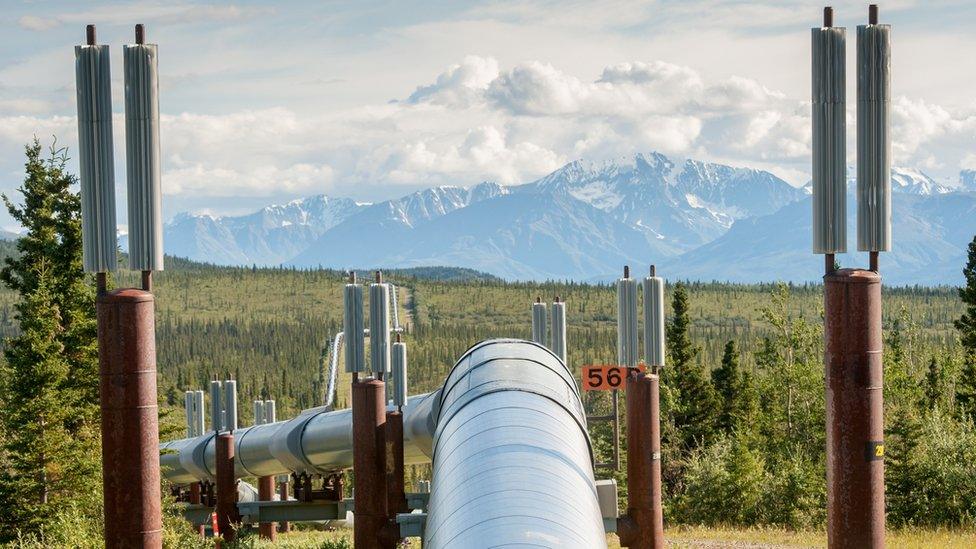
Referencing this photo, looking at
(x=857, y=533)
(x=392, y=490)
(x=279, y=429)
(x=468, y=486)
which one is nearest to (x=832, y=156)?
(x=857, y=533)

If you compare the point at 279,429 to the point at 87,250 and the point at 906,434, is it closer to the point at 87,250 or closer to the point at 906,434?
the point at 87,250

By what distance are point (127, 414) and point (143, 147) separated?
321 cm

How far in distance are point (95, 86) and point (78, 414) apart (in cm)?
3116

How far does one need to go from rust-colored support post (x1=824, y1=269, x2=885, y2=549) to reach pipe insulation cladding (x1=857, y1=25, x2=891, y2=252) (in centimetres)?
93

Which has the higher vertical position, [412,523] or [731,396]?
[412,523]

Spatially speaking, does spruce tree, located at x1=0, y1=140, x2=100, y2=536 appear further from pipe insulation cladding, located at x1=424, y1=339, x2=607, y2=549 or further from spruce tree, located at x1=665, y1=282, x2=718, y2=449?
spruce tree, located at x1=665, y1=282, x2=718, y2=449

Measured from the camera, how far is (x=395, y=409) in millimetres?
21844

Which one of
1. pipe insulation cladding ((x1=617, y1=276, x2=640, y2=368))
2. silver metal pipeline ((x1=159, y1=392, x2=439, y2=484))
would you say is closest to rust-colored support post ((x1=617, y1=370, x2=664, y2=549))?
pipe insulation cladding ((x1=617, y1=276, x2=640, y2=368))

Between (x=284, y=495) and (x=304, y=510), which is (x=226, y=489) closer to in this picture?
(x=304, y=510)

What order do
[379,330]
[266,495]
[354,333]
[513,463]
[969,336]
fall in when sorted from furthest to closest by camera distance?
[969,336], [266,495], [354,333], [379,330], [513,463]

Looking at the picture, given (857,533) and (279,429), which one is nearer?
(857,533)

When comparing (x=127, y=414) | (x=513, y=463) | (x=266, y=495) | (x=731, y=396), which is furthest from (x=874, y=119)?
(x=731, y=396)

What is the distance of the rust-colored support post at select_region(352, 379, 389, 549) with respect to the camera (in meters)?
20.6

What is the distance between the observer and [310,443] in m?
25.2
